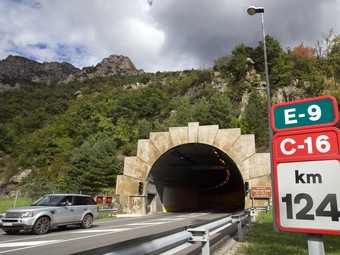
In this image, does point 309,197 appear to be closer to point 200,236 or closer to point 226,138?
point 200,236

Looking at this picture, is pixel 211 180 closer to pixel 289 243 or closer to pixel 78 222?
pixel 78 222

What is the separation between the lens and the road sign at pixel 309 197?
284 centimetres

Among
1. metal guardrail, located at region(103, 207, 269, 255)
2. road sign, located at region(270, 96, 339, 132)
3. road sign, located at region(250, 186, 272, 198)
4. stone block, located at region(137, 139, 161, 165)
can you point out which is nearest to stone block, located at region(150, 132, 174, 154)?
stone block, located at region(137, 139, 161, 165)

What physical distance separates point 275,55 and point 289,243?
75321 mm

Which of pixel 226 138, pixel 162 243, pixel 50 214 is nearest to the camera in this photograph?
pixel 162 243

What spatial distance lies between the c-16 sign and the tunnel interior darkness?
96.1 ft

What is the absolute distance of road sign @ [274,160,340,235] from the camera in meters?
2.84

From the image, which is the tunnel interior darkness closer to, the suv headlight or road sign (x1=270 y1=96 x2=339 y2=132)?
the suv headlight

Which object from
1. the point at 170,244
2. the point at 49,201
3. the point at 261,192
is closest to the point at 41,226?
the point at 49,201

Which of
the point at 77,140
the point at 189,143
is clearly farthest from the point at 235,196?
the point at 77,140

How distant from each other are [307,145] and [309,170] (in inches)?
9.7

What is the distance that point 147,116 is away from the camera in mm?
85062

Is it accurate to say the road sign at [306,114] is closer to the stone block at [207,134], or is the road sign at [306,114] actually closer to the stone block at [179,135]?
the stone block at [207,134]

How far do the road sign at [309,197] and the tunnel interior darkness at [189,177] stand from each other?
96.4ft
